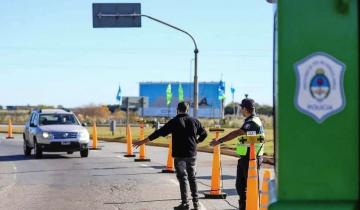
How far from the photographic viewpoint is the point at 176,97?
87500 mm

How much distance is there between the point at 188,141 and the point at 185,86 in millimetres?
80277

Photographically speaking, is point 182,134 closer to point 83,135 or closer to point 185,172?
point 185,172

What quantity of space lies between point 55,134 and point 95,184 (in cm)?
834

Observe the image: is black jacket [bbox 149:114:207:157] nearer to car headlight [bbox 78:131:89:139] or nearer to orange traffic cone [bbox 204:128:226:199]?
orange traffic cone [bbox 204:128:226:199]

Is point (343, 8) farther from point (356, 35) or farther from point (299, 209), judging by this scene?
point (299, 209)

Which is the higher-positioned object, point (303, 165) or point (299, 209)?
point (303, 165)

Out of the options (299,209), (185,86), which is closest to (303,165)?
(299,209)

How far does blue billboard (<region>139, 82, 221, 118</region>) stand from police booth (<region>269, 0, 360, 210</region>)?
82880mm

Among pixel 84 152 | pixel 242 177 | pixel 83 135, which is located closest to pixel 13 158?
pixel 84 152

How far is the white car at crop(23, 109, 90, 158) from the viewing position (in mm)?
A: 22812

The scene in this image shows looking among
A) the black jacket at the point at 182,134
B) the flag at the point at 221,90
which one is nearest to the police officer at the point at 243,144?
the black jacket at the point at 182,134

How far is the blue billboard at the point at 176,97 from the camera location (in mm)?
87562

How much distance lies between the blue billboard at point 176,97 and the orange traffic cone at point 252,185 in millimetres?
77144

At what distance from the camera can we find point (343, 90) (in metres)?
2.72
